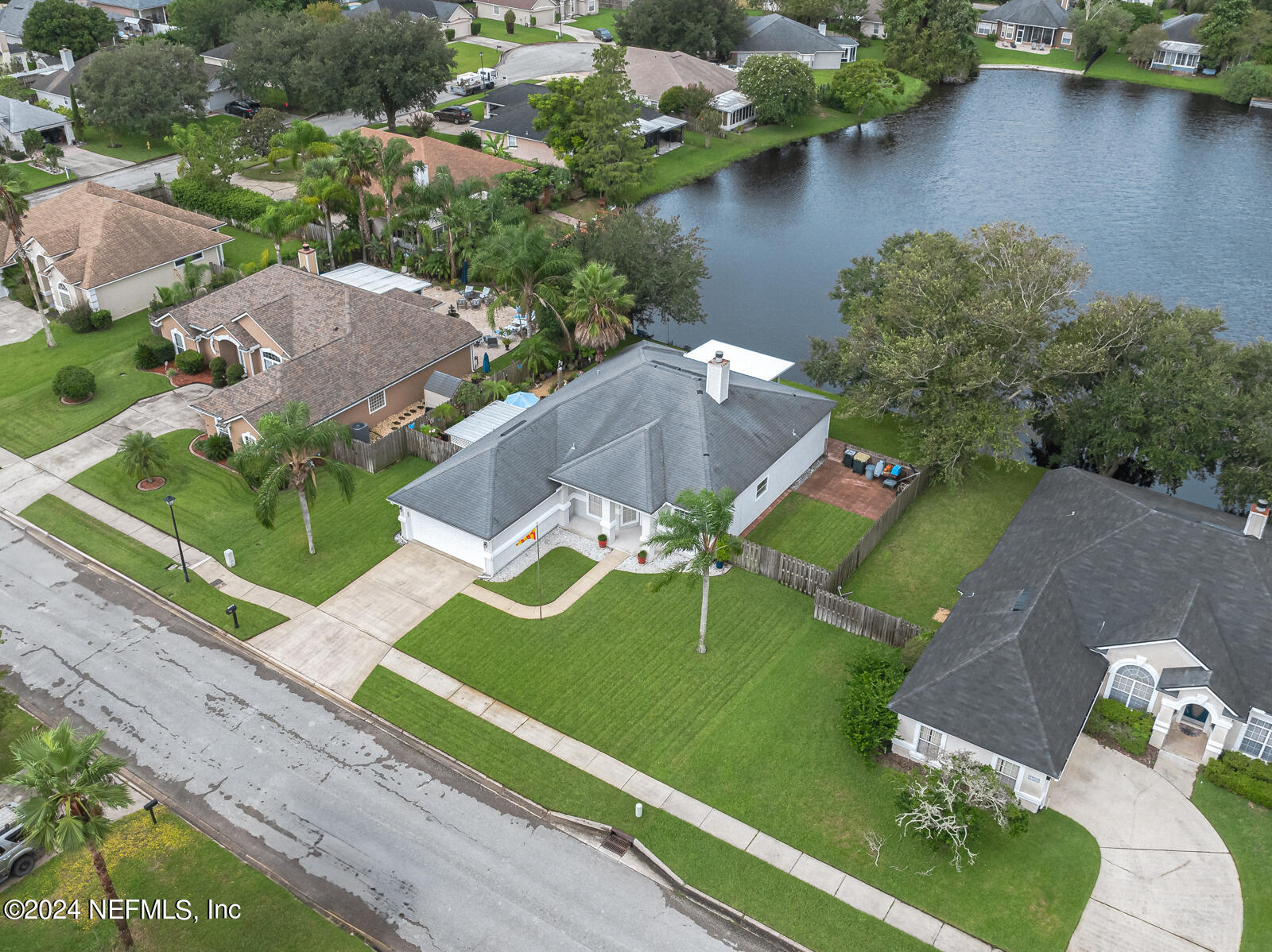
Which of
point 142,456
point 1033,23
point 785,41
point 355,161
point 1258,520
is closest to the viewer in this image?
point 1258,520

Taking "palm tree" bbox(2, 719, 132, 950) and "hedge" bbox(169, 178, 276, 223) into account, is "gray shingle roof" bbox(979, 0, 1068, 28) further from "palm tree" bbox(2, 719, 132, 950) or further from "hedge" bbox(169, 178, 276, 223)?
"palm tree" bbox(2, 719, 132, 950)

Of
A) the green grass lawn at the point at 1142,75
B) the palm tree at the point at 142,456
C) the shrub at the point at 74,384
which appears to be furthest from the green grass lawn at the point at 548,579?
the green grass lawn at the point at 1142,75

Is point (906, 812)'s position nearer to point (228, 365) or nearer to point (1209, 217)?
point (228, 365)

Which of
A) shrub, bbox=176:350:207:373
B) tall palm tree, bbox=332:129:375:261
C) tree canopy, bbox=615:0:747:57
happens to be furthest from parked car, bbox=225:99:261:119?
shrub, bbox=176:350:207:373

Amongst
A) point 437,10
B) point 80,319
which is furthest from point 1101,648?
point 437,10

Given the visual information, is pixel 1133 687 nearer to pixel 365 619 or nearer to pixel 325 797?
pixel 325 797

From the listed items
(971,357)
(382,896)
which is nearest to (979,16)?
(971,357)

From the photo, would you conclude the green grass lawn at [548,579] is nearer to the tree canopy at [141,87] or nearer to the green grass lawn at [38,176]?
the green grass lawn at [38,176]
